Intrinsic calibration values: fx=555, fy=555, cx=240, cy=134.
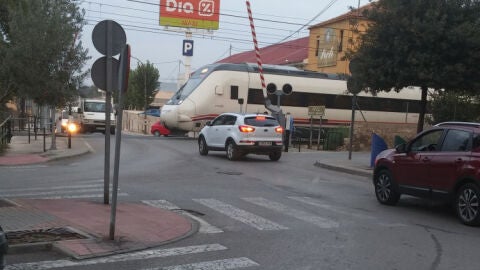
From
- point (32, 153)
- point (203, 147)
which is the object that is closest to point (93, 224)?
point (32, 153)

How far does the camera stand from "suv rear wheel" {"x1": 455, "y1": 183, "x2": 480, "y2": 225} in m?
8.48

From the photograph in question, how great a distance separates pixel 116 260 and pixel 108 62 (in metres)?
3.42

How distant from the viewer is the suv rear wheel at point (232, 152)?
18.7 meters

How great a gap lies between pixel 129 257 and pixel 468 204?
213 inches

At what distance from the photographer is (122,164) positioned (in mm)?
16828

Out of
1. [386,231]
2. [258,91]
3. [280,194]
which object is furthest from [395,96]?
[386,231]

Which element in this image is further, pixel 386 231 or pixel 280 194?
pixel 280 194

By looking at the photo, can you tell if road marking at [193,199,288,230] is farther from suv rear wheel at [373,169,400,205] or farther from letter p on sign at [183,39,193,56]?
letter p on sign at [183,39,193,56]

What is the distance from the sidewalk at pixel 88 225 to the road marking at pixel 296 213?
1.85 meters

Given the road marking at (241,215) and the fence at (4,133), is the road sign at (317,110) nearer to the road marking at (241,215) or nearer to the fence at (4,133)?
the fence at (4,133)

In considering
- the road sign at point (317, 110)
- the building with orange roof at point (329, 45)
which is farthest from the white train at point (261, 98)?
the building with orange roof at point (329, 45)

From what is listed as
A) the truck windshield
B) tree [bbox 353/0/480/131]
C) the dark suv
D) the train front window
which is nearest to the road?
the dark suv

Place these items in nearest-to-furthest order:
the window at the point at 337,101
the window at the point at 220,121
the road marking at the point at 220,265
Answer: the road marking at the point at 220,265, the window at the point at 220,121, the window at the point at 337,101

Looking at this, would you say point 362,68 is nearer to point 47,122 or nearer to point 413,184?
point 413,184
